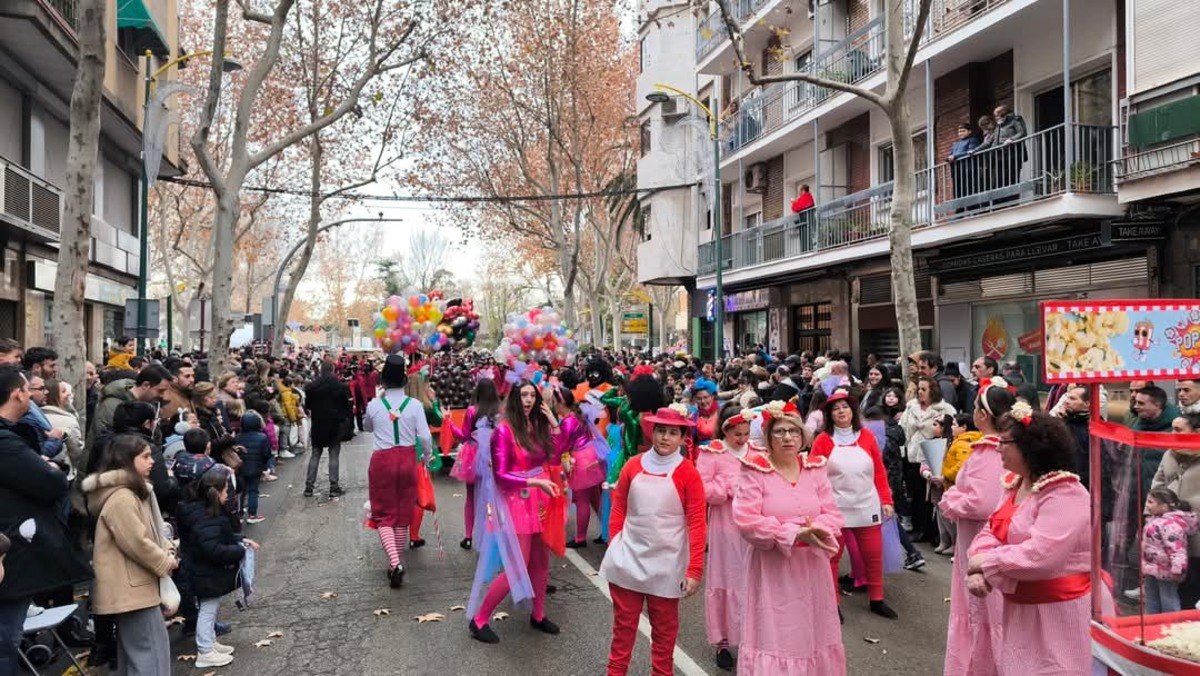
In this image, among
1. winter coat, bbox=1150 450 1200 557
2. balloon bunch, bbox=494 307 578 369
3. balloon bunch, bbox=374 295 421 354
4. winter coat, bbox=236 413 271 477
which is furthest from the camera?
balloon bunch, bbox=374 295 421 354

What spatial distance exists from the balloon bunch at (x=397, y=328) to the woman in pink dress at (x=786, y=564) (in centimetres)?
1017

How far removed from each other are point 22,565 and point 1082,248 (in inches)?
535

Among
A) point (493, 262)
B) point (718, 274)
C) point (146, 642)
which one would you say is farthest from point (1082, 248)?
point (493, 262)

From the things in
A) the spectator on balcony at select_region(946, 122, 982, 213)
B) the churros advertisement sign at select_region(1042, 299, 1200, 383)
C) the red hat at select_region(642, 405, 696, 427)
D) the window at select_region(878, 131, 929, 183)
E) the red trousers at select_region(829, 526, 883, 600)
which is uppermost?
the window at select_region(878, 131, 929, 183)

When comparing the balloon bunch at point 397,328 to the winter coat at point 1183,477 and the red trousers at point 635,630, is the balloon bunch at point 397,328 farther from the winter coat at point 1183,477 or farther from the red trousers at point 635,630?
the winter coat at point 1183,477

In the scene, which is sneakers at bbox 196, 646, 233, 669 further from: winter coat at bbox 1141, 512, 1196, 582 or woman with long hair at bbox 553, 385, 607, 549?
winter coat at bbox 1141, 512, 1196, 582

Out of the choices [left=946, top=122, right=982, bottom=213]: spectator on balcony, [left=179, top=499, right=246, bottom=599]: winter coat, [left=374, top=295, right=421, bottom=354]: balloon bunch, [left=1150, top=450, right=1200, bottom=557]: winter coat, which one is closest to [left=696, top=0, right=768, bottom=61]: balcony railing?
[left=946, top=122, right=982, bottom=213]: spectator on balcony

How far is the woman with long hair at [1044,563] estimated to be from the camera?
3.53 metres

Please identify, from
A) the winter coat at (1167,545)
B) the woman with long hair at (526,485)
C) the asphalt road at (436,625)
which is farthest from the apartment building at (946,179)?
the winter coat at (1167,545)

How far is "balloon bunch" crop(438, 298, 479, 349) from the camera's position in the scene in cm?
1467

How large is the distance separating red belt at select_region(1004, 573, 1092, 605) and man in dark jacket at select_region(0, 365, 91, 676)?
476 centimetres

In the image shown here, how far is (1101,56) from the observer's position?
41.7ft

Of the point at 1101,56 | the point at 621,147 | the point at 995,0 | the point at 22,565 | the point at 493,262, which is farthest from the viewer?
the point at 493,262

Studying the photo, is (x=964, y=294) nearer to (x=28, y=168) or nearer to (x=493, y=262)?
(x=28, y=168)
